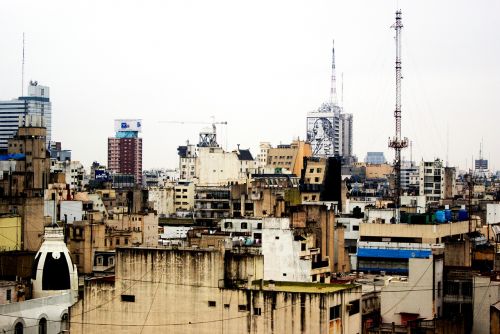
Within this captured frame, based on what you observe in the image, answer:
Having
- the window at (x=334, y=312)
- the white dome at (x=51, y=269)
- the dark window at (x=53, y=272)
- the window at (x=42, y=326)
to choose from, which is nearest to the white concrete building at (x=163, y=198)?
the white dome at (x=51, y=269)

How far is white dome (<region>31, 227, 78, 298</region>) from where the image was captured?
55344 millimetres

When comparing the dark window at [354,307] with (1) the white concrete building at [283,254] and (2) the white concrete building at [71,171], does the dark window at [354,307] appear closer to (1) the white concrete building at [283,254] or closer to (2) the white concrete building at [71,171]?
(1) the white concrete building at [283,254]

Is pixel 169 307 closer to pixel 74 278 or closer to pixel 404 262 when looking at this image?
pixel 74 278

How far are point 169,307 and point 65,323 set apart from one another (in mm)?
8080

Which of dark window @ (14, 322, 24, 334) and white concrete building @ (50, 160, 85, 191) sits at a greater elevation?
white concrete building @ (50, 160, 85, 191)

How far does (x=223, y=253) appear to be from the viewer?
4719cm

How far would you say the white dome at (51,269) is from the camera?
55344 mm

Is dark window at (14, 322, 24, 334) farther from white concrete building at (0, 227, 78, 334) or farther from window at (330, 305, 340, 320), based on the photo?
window at (330, 305, 340, 320)

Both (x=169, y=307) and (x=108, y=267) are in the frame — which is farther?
(x=108, y=267)

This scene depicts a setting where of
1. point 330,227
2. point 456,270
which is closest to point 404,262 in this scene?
point 330,227

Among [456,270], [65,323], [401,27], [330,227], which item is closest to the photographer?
[65,323]

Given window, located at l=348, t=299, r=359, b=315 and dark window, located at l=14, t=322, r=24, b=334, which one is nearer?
window, located at l=348, t=299, r=359, b=315

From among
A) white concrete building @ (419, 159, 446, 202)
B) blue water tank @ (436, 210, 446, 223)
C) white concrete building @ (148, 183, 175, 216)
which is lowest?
blue water tank @ (436, 210, 446, 223)

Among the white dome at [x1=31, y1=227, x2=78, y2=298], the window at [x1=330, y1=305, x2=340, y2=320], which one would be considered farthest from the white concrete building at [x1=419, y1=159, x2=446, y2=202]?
the window at [x1=330, y1=305, x2=340, y2=320]
